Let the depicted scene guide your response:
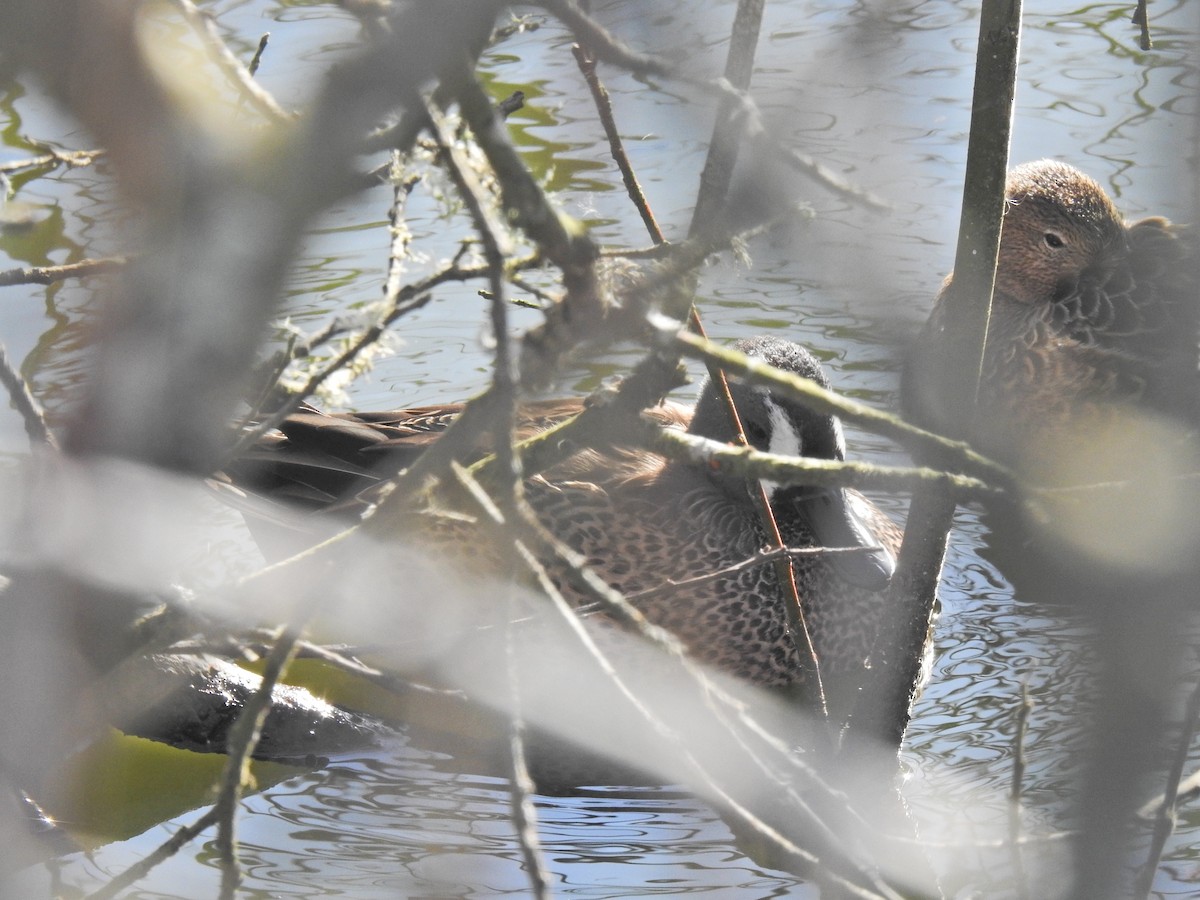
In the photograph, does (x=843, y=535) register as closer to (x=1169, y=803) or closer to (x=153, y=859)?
(x=1169, y=803)

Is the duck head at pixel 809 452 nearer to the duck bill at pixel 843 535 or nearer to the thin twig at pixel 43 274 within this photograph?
the duck bill at pixel 843 535

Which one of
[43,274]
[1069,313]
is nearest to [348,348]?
[43,274]

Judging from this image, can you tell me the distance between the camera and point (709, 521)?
4598 mm

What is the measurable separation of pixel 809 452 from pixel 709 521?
40cm

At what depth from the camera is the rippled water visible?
1.41 metres

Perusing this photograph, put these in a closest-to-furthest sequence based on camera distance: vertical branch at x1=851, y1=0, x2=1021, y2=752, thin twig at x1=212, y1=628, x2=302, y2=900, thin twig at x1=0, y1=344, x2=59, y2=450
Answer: thin twig at x1=212, y1=628, x2=302, y2=900
thin twig at x1=0, y1=344, x2=59, y2=450
vertical branch at x1=851, y1=0, x2=1021, y2=752

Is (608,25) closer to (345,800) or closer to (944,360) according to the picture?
(944,360)

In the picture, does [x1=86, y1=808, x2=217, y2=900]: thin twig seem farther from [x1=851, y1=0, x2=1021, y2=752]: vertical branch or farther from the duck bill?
the duck bill

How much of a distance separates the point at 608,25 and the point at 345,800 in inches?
113

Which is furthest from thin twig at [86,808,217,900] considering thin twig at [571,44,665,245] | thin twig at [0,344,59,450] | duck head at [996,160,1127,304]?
duck head at [996,160,1127,304]

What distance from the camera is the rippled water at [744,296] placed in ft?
4.63

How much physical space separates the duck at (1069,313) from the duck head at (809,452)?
0.33 metres

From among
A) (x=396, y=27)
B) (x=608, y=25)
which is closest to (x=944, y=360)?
(x=608, y=25)

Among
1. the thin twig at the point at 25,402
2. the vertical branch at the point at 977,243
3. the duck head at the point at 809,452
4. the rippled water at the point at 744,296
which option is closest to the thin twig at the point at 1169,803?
the rippled water at the point at 744,296
